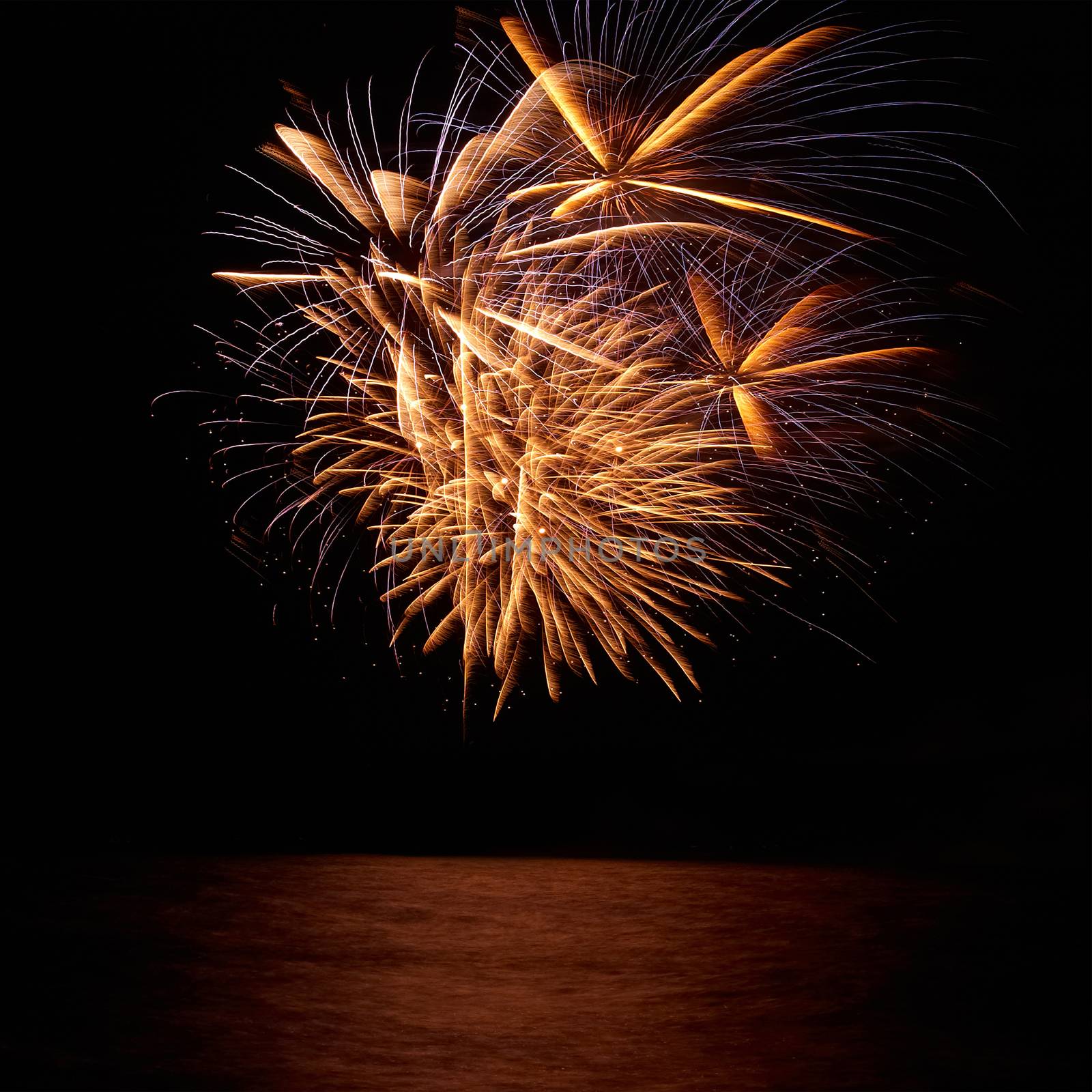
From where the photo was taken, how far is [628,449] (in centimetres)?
778

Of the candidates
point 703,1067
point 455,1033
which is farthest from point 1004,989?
point 455,1033

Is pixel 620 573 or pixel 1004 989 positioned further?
pixel 620 573

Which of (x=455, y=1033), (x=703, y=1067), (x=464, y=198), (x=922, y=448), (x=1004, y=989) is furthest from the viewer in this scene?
(x=922, y=448)

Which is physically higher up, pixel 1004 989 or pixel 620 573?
pixel 620 573

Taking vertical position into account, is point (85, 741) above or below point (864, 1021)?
above

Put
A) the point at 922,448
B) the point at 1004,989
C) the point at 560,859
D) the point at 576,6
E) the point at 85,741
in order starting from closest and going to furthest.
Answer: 1. the point at 1004,989
2. the point at 576,6
3. the point at 560,859
4. the point at 922,448
5. the point at 85,741

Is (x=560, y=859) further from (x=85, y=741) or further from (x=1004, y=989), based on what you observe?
(x=85, y=741)

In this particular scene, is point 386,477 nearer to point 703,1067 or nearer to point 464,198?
point 464,198

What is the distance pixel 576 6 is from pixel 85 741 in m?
7.39

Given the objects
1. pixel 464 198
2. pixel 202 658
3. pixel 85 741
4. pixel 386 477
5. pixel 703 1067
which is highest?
pixel 464 198

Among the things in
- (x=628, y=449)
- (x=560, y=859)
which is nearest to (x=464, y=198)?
(x=628, y=449)

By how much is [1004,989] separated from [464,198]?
562cm

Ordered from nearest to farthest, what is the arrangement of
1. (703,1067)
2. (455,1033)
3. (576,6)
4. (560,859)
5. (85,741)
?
1. (703,1067)
2. (455,1033)
3. (576,6)
4. (560,859)
5. (85,741)

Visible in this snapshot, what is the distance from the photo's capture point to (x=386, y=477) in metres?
8.13
